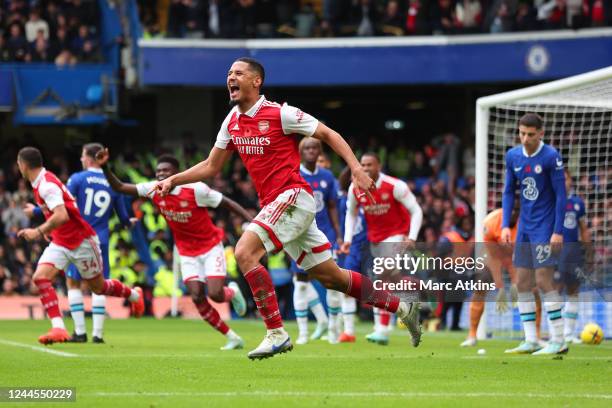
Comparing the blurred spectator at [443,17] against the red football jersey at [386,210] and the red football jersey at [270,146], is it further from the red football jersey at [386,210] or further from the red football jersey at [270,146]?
the red football jersey at [270,146]

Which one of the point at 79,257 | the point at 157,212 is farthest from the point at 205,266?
the point at 157,212

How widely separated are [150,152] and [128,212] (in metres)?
14.8

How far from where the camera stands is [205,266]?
13.9 m

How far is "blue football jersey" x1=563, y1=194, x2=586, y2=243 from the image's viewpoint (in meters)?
15.0

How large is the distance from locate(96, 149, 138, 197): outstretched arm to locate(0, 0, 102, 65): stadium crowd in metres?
17.2

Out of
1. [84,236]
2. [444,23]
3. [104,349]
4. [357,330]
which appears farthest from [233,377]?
[444,23]

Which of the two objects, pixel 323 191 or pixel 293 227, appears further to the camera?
pixel 323 191

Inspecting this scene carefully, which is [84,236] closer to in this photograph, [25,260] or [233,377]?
[233,377]

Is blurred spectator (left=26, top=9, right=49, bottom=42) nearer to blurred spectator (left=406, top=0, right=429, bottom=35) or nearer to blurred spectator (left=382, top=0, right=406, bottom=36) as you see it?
blurred spectator (left=382, top=0, right=406, bottom=36)

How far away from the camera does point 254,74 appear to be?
382 inches

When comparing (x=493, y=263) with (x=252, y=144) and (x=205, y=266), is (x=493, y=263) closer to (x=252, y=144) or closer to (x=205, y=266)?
(x=205, y=266)

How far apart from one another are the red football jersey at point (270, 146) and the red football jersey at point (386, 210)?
4.98 meters

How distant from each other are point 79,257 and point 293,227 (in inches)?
195

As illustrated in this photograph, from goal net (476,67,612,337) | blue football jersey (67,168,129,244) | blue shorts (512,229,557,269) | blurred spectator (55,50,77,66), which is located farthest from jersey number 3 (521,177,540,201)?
blurred spectator (55,50,77,66)
